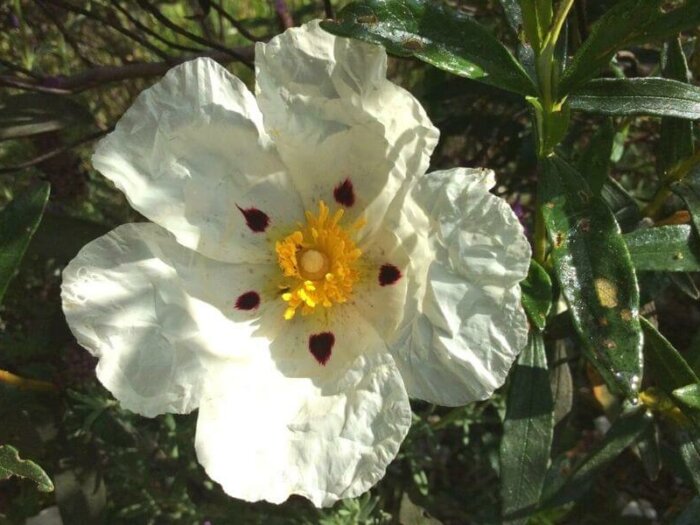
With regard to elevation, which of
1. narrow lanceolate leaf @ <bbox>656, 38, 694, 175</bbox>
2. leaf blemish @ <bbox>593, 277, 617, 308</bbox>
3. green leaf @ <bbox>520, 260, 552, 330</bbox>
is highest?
narrow lanceolate leaf @ <bbox>656, 38, 694, 175</bbox>

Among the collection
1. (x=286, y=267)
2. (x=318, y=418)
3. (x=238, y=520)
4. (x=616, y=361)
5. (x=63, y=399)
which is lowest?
(x=238, y=520)

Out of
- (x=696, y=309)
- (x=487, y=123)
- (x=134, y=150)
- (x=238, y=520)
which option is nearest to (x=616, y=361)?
(x=134, y=150)

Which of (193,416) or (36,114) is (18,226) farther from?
(193,416)

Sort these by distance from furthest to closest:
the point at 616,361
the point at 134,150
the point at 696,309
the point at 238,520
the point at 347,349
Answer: the point at 696,309 < the point at 238,520 < the point at 347,349 < the point at 134,150 < the point at 616,361

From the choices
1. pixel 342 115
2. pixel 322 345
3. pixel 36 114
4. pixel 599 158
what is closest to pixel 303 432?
pixel 322 345

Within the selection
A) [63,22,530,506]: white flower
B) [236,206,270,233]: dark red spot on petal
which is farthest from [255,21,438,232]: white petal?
[236,206,270,233]: dark red spot on petal

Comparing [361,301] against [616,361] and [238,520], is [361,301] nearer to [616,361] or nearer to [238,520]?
[616,361]

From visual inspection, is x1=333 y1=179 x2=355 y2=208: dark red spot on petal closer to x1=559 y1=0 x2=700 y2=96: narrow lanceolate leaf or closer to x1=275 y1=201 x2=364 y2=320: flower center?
x1=275 y1=201 x2=364 y2=320: flower center
